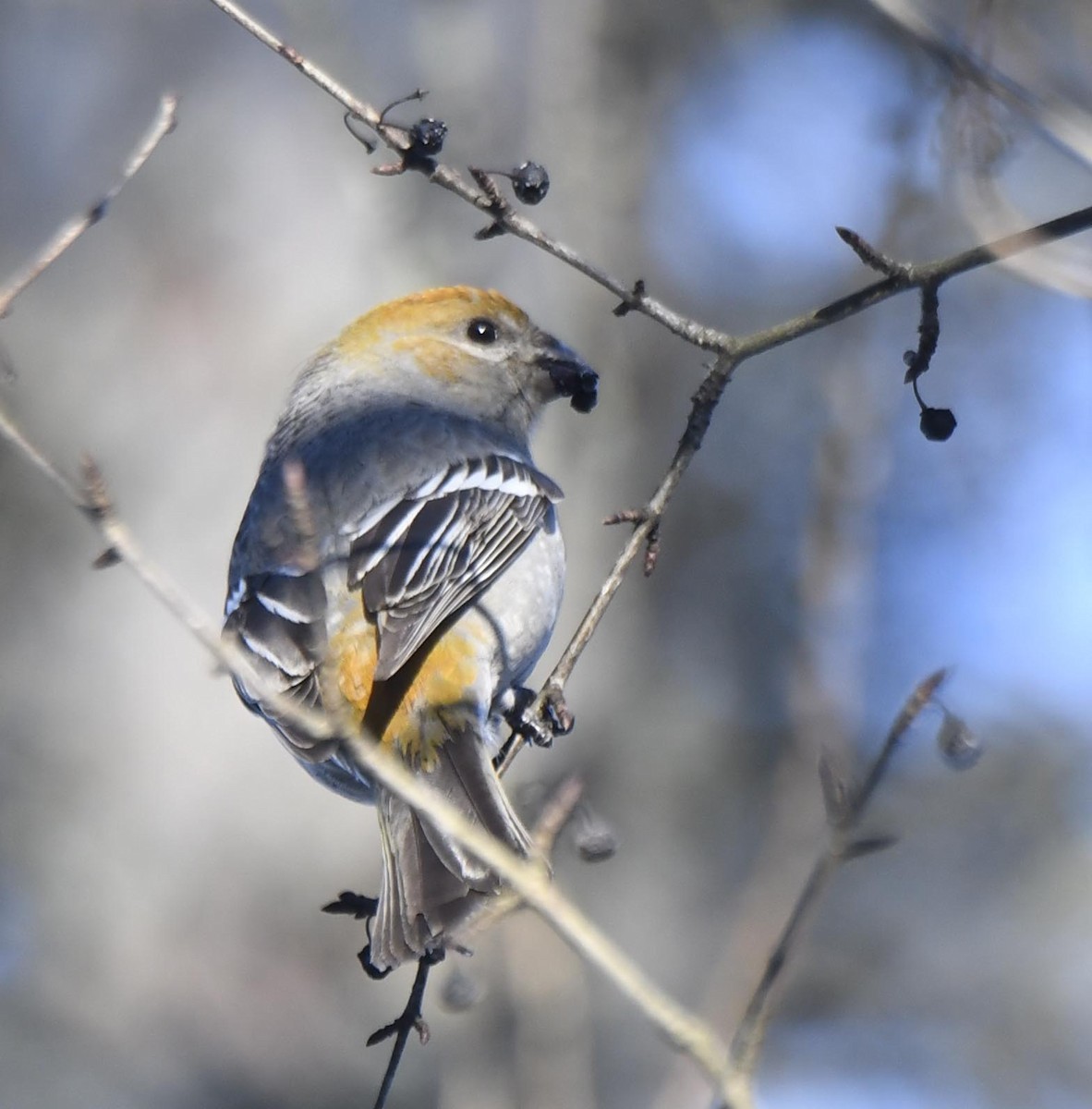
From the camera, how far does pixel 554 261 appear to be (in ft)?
26.4

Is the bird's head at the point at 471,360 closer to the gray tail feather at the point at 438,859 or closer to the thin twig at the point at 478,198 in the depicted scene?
the gray tail feather at the point at 438,859

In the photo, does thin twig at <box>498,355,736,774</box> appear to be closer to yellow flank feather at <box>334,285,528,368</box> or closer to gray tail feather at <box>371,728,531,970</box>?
gray tail feather at <box>371,728,531,970</box>

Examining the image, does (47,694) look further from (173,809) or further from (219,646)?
(219,646)

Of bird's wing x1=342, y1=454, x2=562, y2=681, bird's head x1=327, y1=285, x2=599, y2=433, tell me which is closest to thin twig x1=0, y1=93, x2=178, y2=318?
bird's wing x1=342, y1=454, x2=562, y2=681

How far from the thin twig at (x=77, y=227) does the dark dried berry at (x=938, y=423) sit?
1585 mm

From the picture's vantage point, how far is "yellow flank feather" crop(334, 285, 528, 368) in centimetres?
488

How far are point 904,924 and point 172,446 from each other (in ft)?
16.5

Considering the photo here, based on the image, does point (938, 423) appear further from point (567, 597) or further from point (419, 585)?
point (567, 597)

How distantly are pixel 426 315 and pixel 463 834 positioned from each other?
346cm

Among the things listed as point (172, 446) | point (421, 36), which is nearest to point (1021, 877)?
point (172, 446)

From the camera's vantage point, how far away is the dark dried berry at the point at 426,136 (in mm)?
2756

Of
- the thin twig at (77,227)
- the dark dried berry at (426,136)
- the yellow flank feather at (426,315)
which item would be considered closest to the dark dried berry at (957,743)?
the dark dried berry at (426,136)

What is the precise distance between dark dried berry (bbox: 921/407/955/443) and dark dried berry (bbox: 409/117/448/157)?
113 centimetres

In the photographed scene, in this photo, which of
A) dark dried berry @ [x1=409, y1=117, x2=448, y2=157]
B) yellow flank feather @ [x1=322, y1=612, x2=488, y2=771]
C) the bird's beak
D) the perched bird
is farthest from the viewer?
the bird's beak
